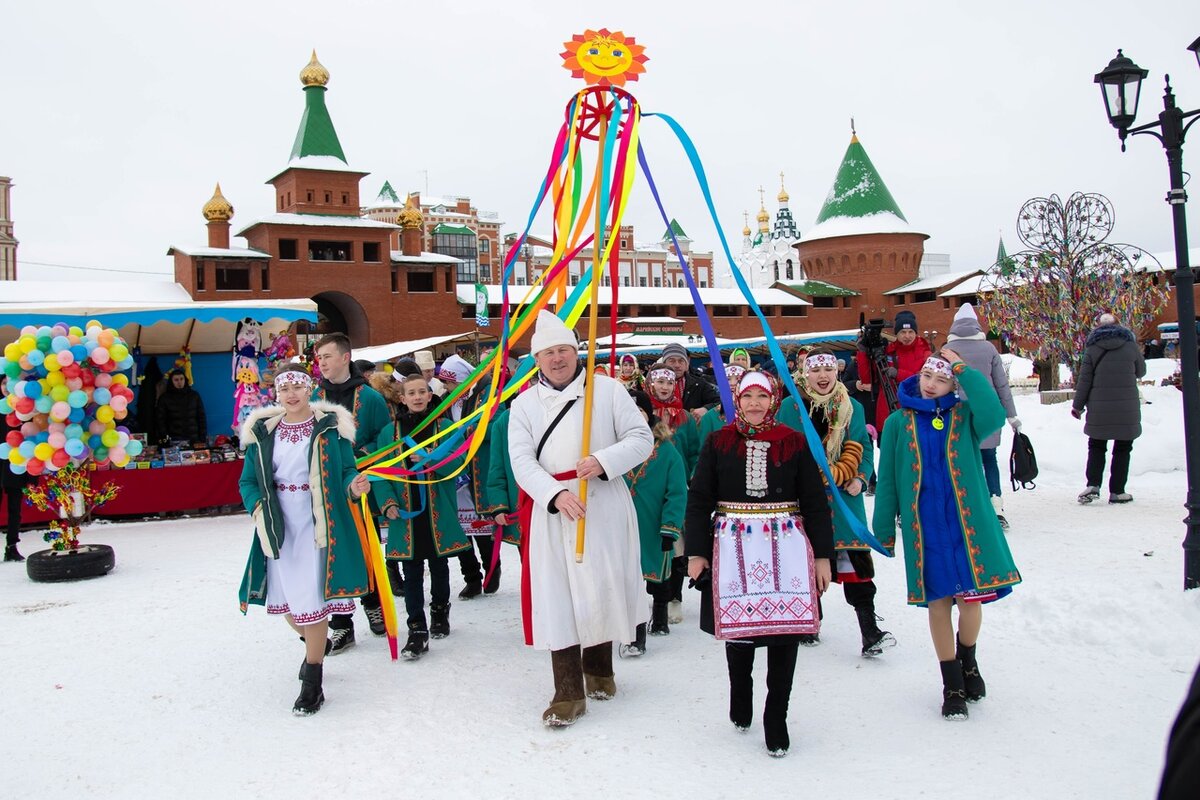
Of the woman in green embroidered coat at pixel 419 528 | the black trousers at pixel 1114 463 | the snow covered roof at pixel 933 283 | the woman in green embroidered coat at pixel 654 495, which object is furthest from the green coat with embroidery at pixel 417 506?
the snow covered roof at pixel 933 283

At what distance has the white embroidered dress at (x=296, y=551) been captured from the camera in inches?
167

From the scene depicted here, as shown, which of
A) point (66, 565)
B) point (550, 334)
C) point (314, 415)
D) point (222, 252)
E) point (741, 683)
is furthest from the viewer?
point (222, 252)

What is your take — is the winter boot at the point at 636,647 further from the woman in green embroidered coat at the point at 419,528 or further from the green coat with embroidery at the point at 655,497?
the woman in green embroidered coat at the point at 419,528

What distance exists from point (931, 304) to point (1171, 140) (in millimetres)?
42593

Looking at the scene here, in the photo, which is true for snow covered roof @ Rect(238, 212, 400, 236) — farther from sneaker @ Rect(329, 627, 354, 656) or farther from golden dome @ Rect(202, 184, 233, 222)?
sneaker @ Rect(329, 627, 354, 656)

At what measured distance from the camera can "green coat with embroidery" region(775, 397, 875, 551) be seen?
4480mm

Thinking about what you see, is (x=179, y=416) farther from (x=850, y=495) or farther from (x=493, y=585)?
(x=850, y=495)

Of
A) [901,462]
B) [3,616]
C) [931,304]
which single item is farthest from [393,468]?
[931,304]

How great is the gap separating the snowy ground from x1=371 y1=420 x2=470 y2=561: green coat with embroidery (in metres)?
0.62

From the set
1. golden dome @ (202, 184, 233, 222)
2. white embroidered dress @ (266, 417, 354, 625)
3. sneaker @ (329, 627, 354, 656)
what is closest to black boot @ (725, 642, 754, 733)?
white embroidered dress @ (266, 417, 354, 625)

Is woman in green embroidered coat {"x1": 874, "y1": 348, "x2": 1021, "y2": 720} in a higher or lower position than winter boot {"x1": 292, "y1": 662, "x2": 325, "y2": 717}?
higher

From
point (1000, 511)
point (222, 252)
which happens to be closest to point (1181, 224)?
point (1000, 511)

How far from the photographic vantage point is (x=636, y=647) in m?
4.90

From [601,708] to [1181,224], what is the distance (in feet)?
15.9
